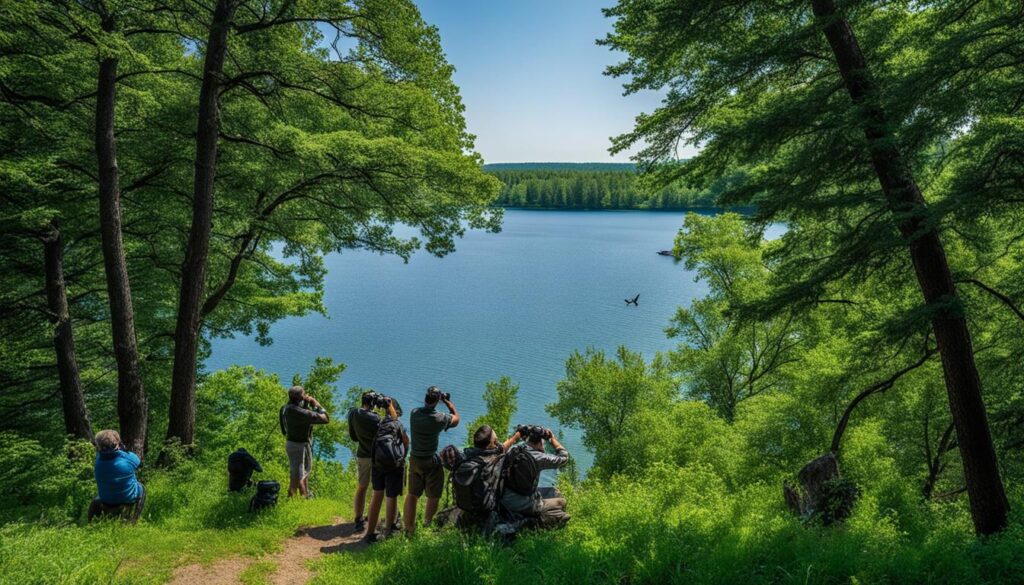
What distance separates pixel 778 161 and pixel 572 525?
4.97 meters

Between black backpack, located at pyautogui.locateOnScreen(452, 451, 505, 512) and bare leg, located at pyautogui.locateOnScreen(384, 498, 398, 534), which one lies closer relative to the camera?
black backpack, located at pyautogui.locateOnScreen(452, 451, 505, 512)

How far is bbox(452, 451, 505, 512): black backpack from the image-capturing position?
4980 mm

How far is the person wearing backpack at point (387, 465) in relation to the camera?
536 cm

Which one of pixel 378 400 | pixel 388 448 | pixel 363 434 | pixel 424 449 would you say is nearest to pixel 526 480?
pixel 424 449

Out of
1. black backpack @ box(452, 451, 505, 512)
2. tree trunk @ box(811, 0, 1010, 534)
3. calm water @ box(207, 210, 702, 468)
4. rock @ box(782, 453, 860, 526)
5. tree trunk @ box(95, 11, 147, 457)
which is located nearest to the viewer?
black backpack @ box(452, 451, 505, 512)

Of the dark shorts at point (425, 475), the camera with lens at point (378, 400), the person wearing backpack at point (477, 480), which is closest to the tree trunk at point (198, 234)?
the camera with lens at point (378, 400)

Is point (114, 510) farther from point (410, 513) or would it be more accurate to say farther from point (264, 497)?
point (410, 513)

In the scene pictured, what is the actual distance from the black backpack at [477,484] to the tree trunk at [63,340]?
605cm

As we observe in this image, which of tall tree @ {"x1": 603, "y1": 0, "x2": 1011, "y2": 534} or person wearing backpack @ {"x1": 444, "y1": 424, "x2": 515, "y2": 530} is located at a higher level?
tall tree @ {"x1": 603, "y1": 0, "x2": 1011, "y2": 534}

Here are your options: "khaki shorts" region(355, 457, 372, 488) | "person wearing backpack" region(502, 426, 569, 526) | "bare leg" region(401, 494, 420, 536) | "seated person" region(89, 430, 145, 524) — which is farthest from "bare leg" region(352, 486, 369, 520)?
"seated person" region(89, 430, 145, 524)

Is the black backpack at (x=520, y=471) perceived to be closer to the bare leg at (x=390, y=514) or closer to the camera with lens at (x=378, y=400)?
the bare leg at (x=390, y=514)

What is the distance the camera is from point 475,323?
35.2 meters

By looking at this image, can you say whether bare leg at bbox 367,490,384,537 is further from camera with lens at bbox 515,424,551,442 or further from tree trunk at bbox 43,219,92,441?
tree trunk at bbox 43,219,92,441

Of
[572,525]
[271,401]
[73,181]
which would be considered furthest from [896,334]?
[271,401]
